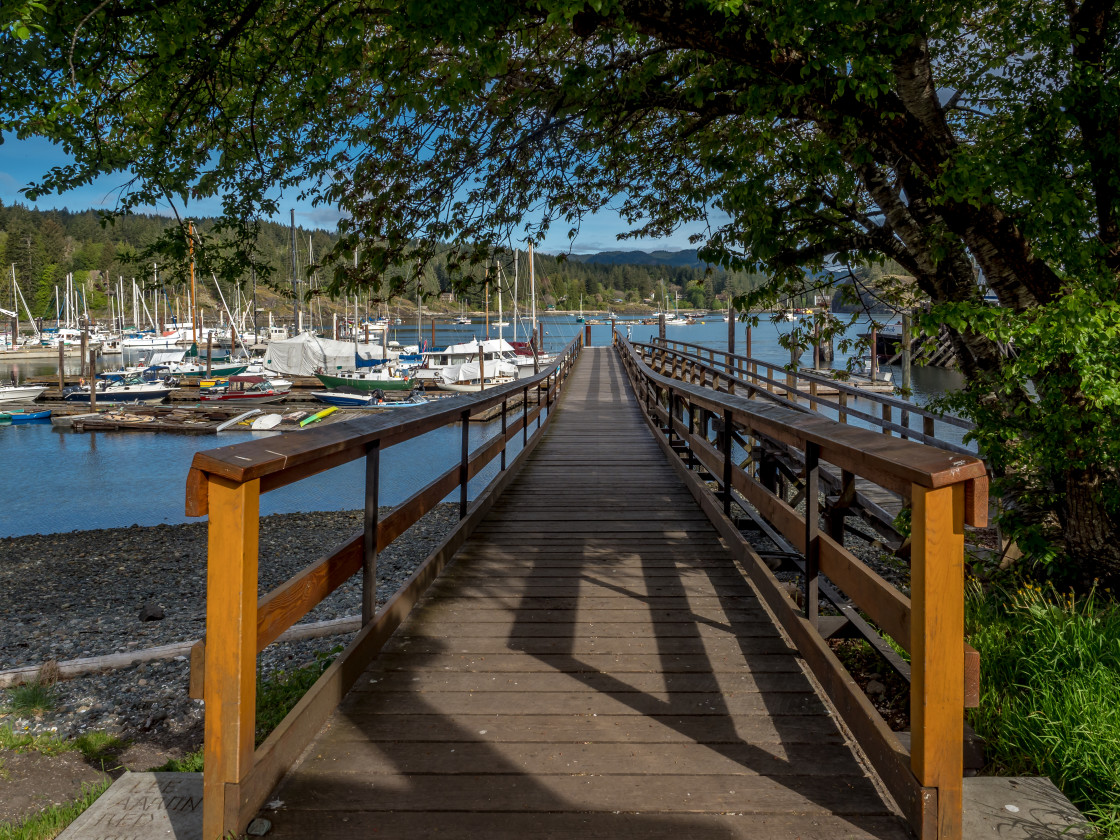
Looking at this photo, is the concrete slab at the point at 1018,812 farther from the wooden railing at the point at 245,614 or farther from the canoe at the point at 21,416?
the canoe at the point at 21,416

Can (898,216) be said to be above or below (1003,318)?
above

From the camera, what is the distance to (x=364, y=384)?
A: 44875mm

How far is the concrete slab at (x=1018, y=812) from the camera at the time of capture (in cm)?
216

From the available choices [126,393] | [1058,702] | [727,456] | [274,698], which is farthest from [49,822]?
[126,393]

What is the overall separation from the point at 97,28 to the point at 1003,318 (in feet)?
21.4

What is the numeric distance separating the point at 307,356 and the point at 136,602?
1666 inches

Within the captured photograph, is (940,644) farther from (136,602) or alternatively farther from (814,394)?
(136,602)

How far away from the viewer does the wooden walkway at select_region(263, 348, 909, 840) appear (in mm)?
2236

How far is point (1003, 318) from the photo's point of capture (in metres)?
4.89

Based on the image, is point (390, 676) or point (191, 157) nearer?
point (390, 676)

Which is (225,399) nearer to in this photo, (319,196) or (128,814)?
(319,196)

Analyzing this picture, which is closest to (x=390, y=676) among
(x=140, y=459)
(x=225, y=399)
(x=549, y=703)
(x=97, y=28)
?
(x=549, y=703)

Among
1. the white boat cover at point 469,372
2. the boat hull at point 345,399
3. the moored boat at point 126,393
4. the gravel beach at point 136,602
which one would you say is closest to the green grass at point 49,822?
the gravel beach at point 136,602

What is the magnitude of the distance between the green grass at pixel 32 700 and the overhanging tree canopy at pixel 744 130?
426 centimetres
